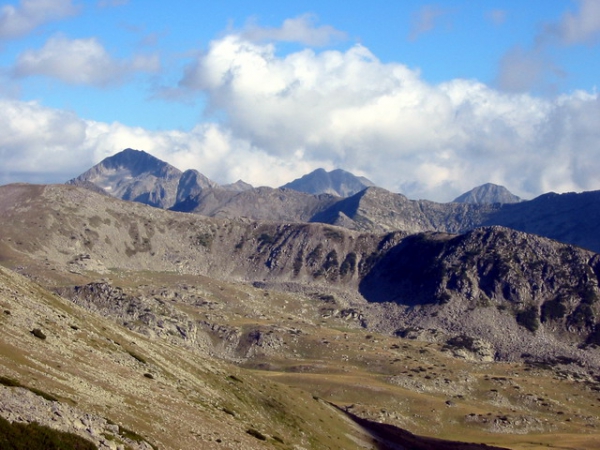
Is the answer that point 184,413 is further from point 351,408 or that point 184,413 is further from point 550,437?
point 550,437

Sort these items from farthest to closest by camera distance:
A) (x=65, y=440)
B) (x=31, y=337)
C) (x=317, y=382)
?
(x=317, y=382)
(x=31, y=337)
(x=65, y=440)

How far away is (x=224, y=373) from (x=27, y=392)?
6253 cm

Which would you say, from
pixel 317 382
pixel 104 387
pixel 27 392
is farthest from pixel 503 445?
pixel 27 392

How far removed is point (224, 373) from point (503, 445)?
8045 cm

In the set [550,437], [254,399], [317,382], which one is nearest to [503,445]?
[550,437]

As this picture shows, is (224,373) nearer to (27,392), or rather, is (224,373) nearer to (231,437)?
(231,437)

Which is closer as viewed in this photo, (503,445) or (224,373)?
(224,373)

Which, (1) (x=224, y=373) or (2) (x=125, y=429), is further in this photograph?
(1) (x=224, y=373)

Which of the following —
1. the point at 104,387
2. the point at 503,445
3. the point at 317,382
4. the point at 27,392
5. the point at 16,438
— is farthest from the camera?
the point at 317,382

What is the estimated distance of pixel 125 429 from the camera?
58062 millimetres

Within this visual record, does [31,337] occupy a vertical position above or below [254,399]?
above

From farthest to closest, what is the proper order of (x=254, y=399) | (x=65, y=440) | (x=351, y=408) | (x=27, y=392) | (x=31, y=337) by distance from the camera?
(x=351, y=408) → (x=254, y=399) → (x=31, y=337) → (x=27, y=392) → (x=65, y=440)

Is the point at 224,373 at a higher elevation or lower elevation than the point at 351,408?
higher

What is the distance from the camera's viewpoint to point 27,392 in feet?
175
